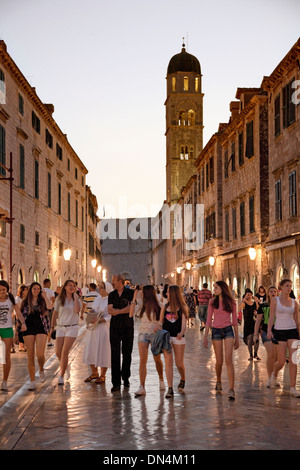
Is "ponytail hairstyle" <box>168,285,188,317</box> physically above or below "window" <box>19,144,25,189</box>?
below

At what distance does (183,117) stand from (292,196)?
196 feet

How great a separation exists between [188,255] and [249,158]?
25524 mm

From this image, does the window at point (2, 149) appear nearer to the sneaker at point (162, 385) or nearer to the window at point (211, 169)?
the sneaker at point (162, 385)

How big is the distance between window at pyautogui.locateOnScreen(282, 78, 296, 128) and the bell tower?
54.8m

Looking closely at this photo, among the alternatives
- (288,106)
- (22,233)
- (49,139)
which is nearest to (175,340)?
(288,106)

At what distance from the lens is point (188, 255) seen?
56.1 metres

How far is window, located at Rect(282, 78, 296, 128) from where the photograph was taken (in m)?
23.9

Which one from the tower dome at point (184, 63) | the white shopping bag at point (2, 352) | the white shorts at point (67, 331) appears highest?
the tower dome at point (184, 63)

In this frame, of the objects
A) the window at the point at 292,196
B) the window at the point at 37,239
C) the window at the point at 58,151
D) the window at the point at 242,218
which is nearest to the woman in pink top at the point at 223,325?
the window at the point at 292,196

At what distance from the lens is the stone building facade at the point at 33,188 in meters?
27.2

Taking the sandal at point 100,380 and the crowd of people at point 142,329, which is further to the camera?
the sandal at point 100,380

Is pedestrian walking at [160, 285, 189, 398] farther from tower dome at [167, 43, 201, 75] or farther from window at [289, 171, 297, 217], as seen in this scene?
tower dome at [167, 43, 201, 75]

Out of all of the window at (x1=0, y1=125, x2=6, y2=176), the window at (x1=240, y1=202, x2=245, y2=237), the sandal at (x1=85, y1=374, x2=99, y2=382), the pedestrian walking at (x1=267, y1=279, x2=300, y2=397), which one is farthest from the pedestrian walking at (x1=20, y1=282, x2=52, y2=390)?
the window at (x1=240, y1=202, x2=245, y2=237)

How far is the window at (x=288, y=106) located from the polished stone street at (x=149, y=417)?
13383 millimetres
